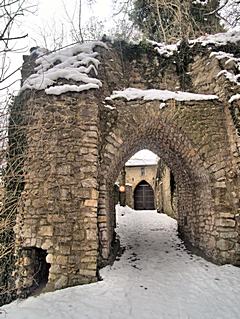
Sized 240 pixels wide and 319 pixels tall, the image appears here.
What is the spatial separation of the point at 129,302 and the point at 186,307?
2.42 feet

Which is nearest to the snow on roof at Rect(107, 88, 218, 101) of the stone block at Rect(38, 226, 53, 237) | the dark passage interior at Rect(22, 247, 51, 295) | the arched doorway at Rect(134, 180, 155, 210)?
the stone block at Rect(38, 226, 53, 237)

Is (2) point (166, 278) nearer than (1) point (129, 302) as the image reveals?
No

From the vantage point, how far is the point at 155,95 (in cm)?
565

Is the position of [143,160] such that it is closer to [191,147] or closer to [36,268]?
[191,147]

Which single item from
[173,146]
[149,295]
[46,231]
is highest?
[173,146]

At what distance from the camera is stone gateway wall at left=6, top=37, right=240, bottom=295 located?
4461 millimetres

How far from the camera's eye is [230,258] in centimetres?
490

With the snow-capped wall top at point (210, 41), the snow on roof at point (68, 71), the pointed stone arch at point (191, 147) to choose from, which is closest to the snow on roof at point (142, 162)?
the snow-capped wall top at point (210, 41)

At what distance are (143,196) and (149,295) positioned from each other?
46.5 feet

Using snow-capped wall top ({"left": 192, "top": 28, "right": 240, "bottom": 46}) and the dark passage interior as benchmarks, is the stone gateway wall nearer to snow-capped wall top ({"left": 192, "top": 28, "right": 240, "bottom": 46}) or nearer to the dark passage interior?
the dark passage interior

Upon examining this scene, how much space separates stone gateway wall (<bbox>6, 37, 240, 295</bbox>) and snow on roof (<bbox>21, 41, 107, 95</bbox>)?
0.14 m

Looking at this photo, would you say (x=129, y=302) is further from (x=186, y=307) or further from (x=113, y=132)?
(x=113, y=132)

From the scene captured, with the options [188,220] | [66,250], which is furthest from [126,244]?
[66,250]

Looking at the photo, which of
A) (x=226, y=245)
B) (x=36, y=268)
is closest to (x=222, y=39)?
(x=226, y=245)
